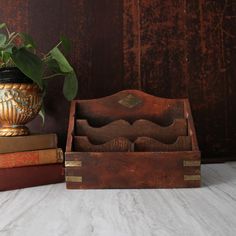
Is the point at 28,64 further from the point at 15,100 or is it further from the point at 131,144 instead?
the point at 131,144

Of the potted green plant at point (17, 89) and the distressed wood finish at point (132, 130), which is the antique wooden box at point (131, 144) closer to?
the distressed wood finish at point (132, 130)

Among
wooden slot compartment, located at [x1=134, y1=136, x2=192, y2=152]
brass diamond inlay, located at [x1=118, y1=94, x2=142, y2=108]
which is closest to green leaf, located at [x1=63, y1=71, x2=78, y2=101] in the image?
brass diamond inlay, located at [x1=118, y1=94, x2=142, y2=108]

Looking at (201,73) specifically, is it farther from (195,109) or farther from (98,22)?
(98,22)

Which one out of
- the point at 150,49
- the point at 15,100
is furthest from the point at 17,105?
the point at 150,49

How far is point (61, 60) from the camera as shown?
798 mm

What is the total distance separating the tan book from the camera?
717 millimetres

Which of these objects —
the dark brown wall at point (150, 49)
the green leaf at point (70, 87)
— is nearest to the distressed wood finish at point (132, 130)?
the green leaf at point (70, 87)

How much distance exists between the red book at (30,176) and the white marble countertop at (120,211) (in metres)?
0.02

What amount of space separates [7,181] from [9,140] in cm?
10

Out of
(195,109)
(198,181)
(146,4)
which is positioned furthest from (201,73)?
(198,181)

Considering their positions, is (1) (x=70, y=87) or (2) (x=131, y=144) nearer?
(2) (x=131, y=144)

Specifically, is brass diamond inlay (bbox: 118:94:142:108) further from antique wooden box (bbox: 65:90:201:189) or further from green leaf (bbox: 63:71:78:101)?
green leaf (bbox: 63:71:78:101)

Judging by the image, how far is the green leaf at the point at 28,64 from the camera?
27.4 inches

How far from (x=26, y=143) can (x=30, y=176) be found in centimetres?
9
